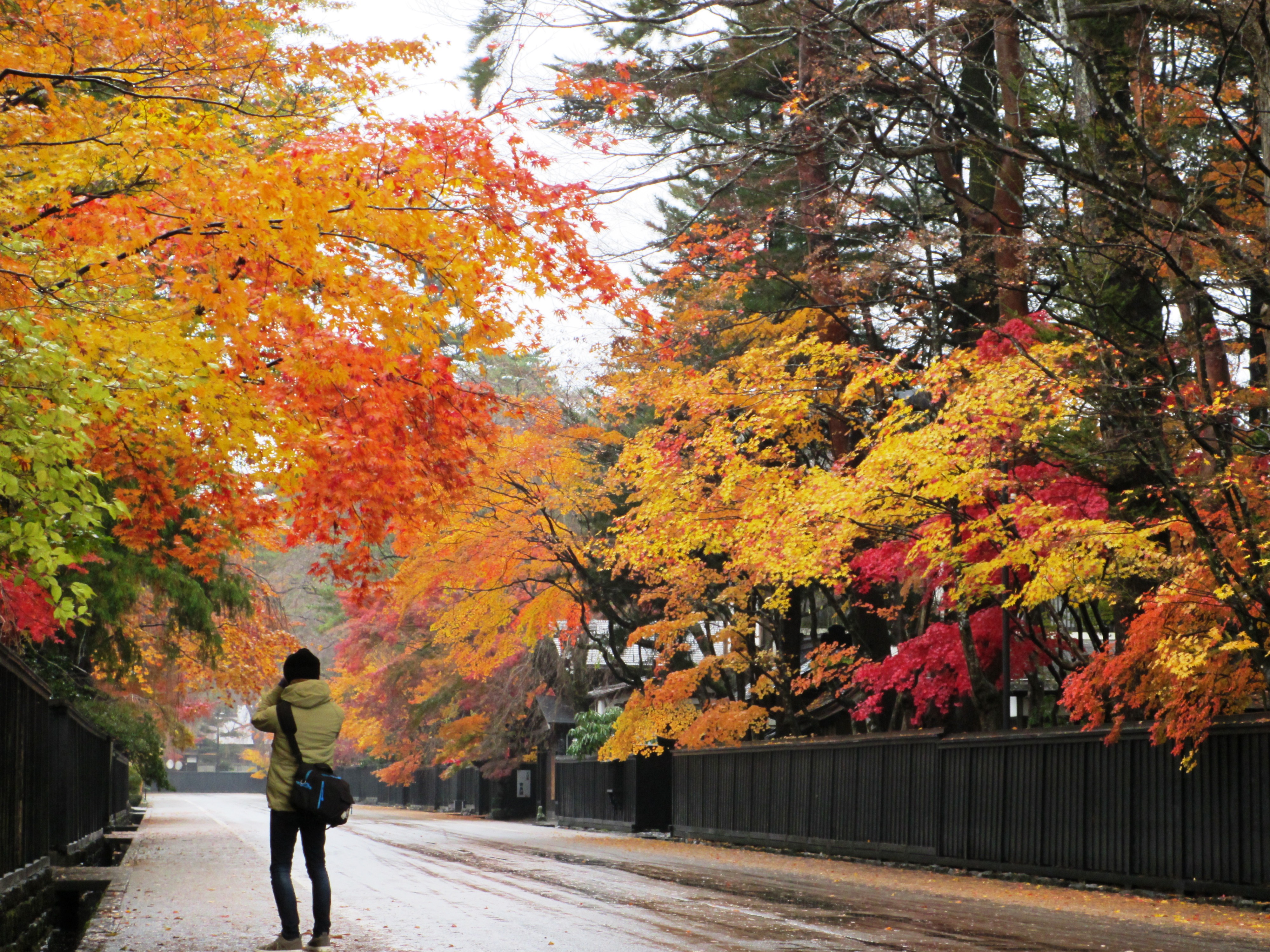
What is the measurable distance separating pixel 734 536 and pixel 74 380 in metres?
13.1

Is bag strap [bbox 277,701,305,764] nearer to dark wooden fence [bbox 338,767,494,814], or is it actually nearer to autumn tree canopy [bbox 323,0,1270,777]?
autumn tree canopy [bbox 323,0,1270,777]

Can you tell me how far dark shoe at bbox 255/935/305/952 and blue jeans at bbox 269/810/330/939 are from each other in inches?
0.8

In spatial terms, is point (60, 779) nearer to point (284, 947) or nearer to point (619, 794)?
point (284, 947)

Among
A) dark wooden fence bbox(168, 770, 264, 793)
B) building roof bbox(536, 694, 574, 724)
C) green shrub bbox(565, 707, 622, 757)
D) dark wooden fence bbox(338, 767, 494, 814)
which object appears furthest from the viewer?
dark wooden fence bbox(168, 770, 264, 793)

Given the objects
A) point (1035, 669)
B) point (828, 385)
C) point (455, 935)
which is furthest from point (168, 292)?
point (1035, 669)

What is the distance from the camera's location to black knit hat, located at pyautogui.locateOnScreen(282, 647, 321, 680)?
8039 millimetres

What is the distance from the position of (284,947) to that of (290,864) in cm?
51

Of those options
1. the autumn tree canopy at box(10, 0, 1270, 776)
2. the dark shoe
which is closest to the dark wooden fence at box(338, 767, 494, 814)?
the autumn tree canopy at box(10, 0, 1270, 776)

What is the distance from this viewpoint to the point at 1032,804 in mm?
16688

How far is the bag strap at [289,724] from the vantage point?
7.90 m

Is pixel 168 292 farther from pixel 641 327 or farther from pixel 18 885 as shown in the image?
pixel 641 327

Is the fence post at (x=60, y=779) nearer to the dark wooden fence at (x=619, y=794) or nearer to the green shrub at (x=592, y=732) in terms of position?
the dark wooden fence at (x=619, y=794)

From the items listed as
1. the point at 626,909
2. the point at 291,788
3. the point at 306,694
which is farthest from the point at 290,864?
the point at 626,909

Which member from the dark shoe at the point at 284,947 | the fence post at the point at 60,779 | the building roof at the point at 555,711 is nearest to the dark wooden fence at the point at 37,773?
the fence post at the point at 60,779
